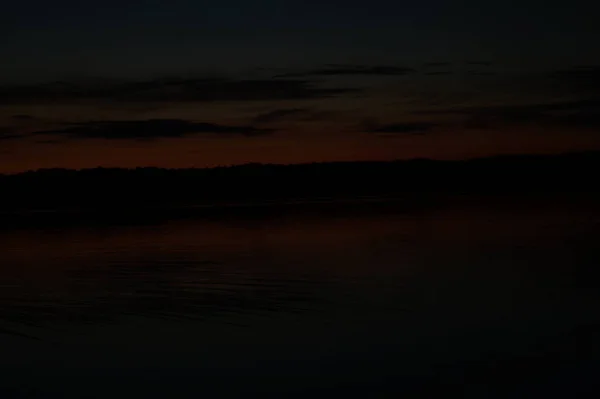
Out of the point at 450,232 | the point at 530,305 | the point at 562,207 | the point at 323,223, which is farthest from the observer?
the point at 562,207

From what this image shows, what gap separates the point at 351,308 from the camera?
10844 mm

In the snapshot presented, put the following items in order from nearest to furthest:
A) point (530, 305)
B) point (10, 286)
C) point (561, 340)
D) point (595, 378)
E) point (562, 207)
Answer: point (595, 378) → point (561, 340) → point (530, 305) → point (10, 286) → point (562, 207)

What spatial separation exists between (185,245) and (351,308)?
871cm

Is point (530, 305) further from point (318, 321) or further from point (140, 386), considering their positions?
point (140, 386)

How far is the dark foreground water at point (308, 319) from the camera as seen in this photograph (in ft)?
26.1

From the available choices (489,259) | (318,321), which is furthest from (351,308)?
(489,259)

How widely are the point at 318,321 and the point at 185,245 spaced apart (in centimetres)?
929

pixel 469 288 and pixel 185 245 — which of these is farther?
pixel 185 245

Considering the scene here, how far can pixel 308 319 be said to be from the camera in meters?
10.2

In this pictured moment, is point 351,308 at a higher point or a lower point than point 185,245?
lower

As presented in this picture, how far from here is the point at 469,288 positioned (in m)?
12.1

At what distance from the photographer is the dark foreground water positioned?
7.95m

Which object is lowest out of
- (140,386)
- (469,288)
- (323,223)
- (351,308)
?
(140,386)

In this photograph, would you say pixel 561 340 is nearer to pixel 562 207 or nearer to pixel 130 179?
pixel 562 207
